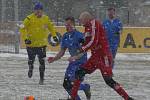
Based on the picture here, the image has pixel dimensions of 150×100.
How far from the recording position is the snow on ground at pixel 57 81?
11896 mm

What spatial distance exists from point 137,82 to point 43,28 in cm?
265

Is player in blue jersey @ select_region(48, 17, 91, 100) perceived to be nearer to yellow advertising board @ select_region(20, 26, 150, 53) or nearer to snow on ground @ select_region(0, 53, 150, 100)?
snow on ground @ select_region(0, 53, 150, 100)

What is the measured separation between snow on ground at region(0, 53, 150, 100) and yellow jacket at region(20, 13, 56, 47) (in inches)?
38.9

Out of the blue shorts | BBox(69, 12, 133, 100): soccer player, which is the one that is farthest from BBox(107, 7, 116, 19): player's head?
BBox(69, 12, 133, 100): soccer player

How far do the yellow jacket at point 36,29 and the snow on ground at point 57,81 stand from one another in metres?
0.99

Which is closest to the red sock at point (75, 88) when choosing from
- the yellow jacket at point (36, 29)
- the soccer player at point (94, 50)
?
the soccer player at point (94, 50)

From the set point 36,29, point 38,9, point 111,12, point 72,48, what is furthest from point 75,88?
point 111,12

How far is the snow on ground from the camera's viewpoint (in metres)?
11.9

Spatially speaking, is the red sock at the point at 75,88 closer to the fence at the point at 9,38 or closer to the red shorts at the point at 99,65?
the red shorts at the point at 99,65

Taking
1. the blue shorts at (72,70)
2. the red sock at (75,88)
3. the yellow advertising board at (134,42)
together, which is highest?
the blue shorts at (72,70)

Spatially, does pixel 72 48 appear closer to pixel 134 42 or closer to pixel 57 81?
pixel 57 81

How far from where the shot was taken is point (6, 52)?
928 inches

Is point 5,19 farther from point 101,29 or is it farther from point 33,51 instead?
point 101,29

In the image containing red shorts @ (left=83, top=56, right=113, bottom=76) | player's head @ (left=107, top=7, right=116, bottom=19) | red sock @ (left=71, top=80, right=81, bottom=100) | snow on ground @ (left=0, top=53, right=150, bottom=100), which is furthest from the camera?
player's head @ (left=107, top=7, right=116, bottom=19)
